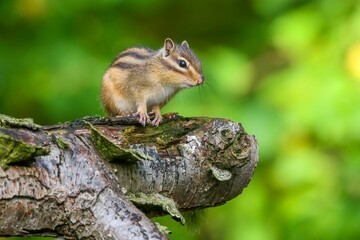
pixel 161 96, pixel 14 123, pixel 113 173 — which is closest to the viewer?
pixel 14 123

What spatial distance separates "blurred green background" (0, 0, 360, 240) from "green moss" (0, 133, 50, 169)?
3.41 meters

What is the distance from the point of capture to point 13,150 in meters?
2.28

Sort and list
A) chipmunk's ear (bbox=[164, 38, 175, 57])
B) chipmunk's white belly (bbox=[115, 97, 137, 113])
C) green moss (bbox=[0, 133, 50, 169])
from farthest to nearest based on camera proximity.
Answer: chipmunk's ear (bbox=[164, 38, 175, 57]) < chipmunk's white belly (bbox=[115, 97, 137, 113]) < green moss (bbox=[0, 133, 50, 169])

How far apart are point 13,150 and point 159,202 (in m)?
0.56

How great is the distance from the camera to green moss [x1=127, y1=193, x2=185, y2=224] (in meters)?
2.63

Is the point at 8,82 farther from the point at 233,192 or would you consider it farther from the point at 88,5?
the point at 233,192

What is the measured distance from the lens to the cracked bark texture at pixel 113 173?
2.31m

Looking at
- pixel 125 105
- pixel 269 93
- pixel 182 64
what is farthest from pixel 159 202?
pixel 269 93

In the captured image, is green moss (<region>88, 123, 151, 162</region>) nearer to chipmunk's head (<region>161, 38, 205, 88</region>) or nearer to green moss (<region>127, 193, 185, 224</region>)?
green moss (<region>127, 193, 185, 224</region>)

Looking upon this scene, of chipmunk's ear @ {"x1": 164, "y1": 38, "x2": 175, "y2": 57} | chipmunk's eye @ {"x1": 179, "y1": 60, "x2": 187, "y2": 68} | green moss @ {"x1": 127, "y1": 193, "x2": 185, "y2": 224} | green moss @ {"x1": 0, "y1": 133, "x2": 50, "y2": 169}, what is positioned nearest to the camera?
green moss @ {"x1": 0, "y1": 133, "x2": 50, "y2": 169}

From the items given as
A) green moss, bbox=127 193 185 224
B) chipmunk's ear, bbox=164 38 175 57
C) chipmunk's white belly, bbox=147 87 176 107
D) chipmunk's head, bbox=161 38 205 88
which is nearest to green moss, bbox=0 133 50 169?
green moss, bbox=127 193 185 224

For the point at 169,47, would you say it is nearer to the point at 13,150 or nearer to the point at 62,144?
the point at 62,144

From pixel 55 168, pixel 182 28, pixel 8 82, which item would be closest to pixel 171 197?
pixel 55 168

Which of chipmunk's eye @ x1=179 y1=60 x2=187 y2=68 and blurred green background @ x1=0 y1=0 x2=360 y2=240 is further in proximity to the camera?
blurred green background @ x1=0 y1=0 x2=360 y2=240
